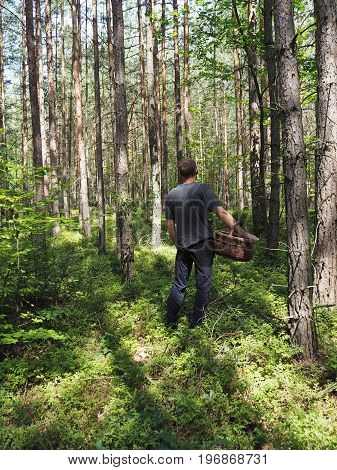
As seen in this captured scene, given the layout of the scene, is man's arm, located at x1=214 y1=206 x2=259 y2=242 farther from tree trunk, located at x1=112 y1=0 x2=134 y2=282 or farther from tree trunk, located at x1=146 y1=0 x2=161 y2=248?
tree trunk, located at x1=146 y1=0 x2=161 y2=248

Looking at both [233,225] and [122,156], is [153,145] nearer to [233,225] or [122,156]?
[122,156]

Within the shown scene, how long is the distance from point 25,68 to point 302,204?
907 inches

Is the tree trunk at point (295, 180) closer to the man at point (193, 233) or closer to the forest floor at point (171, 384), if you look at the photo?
the forest floor at point (171, 384)

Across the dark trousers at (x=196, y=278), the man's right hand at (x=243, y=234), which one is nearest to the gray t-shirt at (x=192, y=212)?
the dark trousers at (x=196, y=278)

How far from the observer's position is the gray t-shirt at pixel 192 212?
15.9 feet

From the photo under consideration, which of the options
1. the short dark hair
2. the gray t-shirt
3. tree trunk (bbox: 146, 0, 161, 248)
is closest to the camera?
the gray t-shirt

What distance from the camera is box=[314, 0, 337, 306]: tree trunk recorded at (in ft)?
16.9

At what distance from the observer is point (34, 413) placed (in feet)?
12.3

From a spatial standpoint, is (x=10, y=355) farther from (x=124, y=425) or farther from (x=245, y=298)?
(x=245, y=298)

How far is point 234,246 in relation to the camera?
178 inches

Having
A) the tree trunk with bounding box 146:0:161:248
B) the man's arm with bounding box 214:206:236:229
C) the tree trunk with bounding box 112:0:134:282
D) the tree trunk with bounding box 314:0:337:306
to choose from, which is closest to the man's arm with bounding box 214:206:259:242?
the man's arm with bounding box 214:206:236:229

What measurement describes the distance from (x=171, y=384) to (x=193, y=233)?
1.97 metres

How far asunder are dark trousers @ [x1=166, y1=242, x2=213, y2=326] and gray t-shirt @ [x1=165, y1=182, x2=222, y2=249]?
0.45 ft

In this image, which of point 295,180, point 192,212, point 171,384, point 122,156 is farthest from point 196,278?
point 122,156
